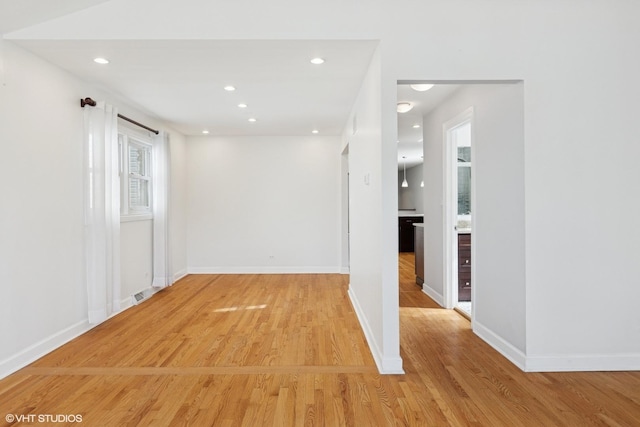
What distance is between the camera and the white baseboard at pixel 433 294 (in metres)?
4.47

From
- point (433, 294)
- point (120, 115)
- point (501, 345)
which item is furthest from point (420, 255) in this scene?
point (120, 115)

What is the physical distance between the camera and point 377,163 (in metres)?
2.79

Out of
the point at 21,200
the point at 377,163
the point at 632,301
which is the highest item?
the point at 377,163

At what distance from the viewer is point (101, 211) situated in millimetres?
3664

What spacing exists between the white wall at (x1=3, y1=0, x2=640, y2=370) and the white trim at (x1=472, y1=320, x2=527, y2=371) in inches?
3.0

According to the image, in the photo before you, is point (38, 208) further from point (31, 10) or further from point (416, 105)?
point (416, 105)

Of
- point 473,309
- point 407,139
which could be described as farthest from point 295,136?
point 473,309

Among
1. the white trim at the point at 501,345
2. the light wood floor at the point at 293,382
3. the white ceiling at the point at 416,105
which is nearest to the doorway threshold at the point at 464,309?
the light wood floor at the point at 293,382

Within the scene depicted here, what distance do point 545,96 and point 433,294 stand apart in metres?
→ 2.86

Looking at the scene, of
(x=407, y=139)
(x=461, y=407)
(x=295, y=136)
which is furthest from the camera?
(x=407, y=139)

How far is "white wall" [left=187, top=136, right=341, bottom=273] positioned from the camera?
6562mm

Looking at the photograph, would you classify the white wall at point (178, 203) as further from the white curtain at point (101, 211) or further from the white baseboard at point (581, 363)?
the white baseboard at point (581, 363)

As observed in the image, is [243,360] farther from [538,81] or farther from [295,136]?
[295,136]

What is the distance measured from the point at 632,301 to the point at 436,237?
2171 mm
